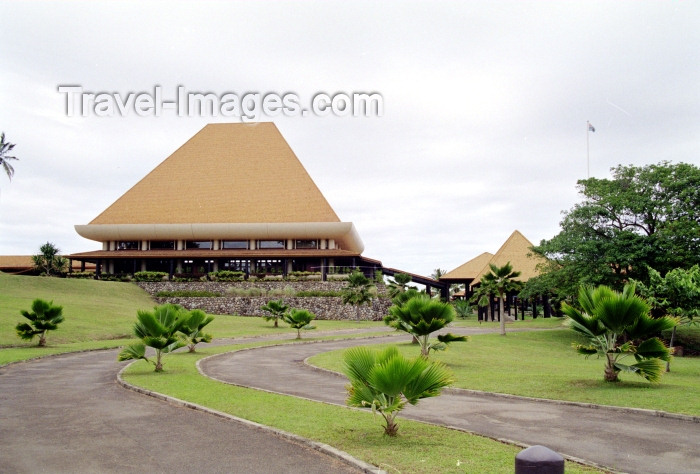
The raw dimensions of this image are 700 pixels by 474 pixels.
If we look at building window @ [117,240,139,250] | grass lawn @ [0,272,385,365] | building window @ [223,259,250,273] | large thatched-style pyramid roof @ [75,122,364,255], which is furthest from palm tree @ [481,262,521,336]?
building window @ [117,240,139,250]

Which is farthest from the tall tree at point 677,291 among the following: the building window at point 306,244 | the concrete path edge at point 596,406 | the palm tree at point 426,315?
the building window at point 306,244

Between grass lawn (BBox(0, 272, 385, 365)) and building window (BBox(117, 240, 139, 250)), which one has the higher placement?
building window (BBox(117, 240, 139, 250))

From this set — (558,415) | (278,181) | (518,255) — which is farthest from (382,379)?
(278,181)

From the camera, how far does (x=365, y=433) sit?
8891 mm

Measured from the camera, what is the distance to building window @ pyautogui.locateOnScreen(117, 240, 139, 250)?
65.1 m

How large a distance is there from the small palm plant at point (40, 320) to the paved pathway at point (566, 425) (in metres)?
13.9

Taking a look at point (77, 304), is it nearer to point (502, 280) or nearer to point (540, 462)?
point (502, 280)

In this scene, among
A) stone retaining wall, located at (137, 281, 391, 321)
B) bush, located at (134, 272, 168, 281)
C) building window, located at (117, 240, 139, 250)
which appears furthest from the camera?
building window, located at (117, 240, 139, 250)

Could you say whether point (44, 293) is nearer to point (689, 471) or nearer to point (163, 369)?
point (163, 369)

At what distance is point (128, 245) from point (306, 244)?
19.4 metres

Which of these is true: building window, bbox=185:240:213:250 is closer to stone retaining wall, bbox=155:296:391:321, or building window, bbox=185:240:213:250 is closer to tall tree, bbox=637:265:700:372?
stone retaining wall, bbox=155:296:391:321

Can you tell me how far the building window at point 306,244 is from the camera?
64.1 metres

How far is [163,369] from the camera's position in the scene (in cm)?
1811

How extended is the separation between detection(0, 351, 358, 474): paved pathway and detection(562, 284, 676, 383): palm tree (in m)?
9.06
